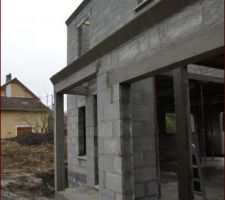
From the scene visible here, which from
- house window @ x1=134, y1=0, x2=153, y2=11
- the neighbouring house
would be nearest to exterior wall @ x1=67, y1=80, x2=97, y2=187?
house window @ x1=134, y1=0, x2=153, y2=11

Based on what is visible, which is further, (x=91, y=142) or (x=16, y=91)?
(x=16, y=91)

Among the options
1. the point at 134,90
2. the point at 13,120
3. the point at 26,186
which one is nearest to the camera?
the point at 134,90

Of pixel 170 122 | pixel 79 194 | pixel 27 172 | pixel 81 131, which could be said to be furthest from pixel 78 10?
pixel 170 122

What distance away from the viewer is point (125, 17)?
30.0 feet

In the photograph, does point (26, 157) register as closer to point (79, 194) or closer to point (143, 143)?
point (79, 194)

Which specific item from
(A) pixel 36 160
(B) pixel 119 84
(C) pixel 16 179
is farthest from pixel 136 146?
(A) pixel 36 160

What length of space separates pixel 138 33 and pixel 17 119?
1043 inches

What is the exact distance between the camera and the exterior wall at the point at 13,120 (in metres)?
28.9

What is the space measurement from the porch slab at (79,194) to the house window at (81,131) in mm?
2607

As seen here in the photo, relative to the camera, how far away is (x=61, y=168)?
8.29m

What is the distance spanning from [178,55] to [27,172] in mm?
12783

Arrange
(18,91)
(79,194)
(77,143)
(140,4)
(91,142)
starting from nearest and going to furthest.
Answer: (79,194)
(140,4)
(91,142)
(77,143)
(18,91)

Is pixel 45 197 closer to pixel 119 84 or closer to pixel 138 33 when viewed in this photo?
pixel 119 84

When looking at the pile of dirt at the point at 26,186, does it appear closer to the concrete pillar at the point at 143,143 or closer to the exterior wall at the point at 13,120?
the concrete pillar at the point at 143,143
